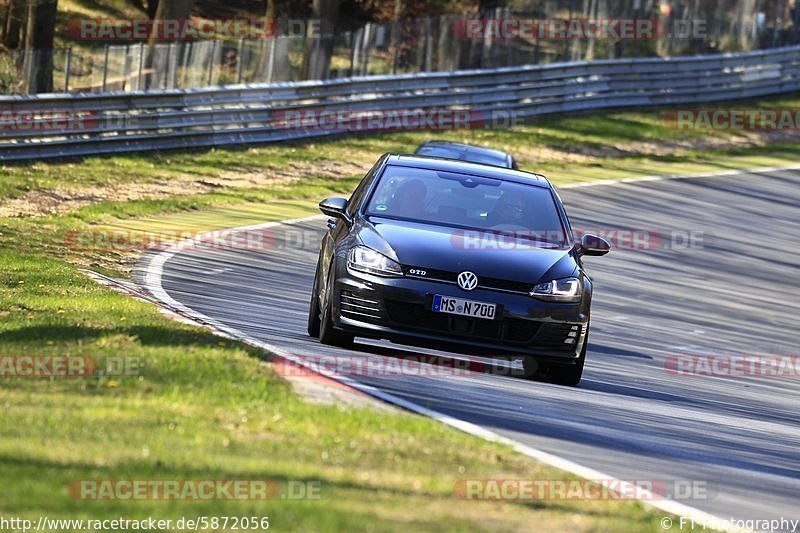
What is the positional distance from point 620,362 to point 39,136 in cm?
1424

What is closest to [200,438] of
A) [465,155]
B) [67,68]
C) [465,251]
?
[465,251]

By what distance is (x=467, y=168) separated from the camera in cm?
1298

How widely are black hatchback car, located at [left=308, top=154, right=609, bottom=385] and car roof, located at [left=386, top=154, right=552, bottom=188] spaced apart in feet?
1.32

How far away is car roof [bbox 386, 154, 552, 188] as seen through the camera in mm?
12930

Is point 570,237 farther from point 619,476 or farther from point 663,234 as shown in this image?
point 663,234

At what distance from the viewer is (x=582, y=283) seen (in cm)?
1172

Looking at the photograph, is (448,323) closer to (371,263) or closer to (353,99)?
(371,263)

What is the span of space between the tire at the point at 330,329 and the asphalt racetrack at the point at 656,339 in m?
0.10

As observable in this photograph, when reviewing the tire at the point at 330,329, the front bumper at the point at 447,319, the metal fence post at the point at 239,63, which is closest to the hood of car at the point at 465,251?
the front bumper at the point at 447,319

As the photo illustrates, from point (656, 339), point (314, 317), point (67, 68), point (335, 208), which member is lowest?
point (656, 339)

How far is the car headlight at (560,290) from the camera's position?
1141cm

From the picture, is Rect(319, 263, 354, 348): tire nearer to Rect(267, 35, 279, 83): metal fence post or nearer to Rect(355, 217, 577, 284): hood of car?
Rect(355, 217, 577, 284): hood of car

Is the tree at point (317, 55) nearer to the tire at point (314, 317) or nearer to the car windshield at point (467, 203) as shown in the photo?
the car windshield at point (467, 203)

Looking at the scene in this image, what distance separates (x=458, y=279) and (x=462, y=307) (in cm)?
20
